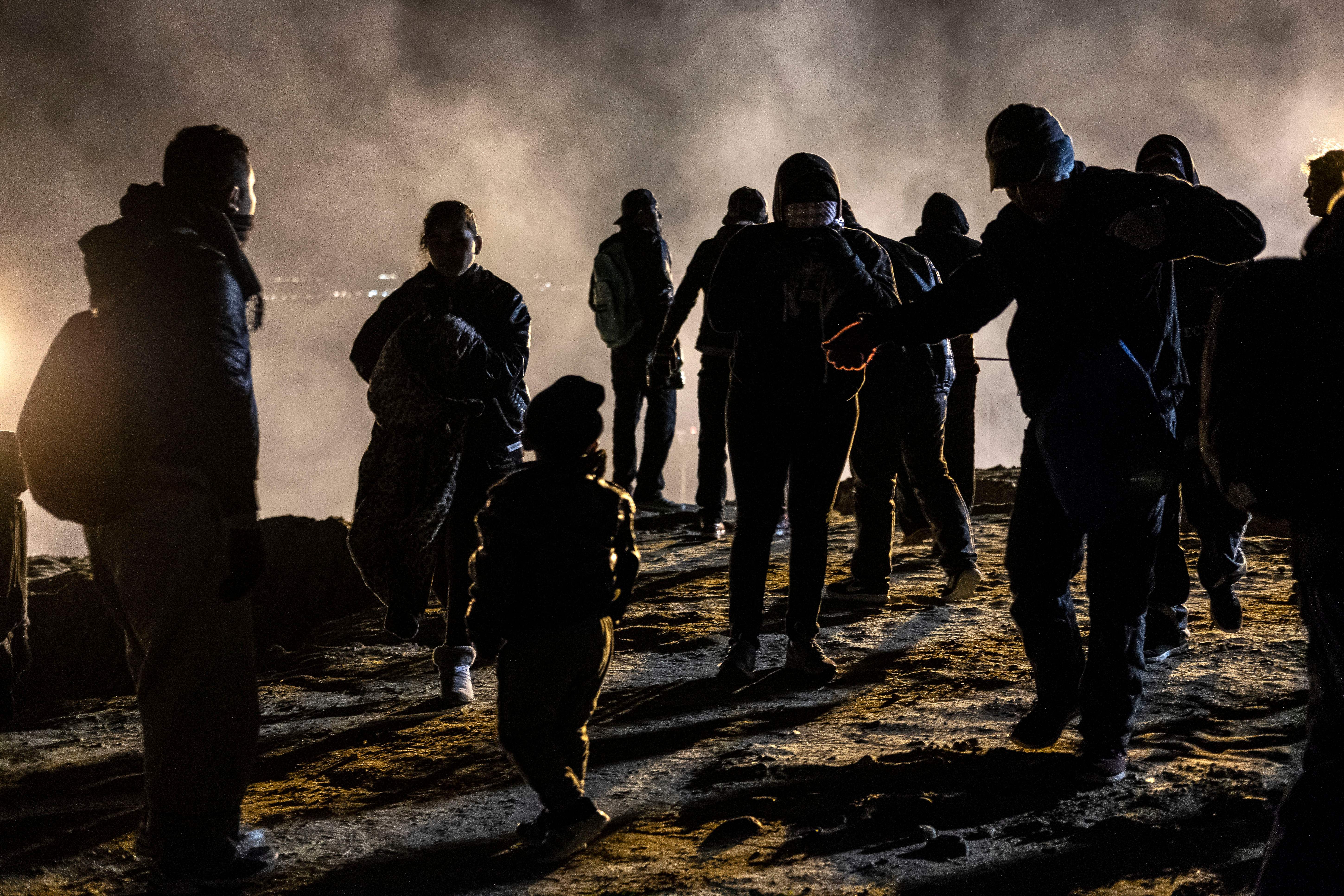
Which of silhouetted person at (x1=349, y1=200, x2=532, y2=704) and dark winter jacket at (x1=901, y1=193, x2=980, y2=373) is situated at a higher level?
dark winter jacket at (x1=901, y1=193, x2=980, y2=373)

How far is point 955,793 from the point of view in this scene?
2861 millimetres

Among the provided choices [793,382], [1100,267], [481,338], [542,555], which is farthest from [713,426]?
[542,555]

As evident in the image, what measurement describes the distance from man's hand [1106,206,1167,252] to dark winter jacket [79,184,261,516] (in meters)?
2.24

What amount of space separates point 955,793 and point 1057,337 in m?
1.28

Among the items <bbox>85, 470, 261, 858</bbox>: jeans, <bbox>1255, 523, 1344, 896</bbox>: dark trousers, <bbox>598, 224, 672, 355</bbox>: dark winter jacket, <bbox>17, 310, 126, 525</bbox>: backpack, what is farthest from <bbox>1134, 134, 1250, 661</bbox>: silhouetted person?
<bbox>598, 224, 672, 355</bbox>: dark winter jacket

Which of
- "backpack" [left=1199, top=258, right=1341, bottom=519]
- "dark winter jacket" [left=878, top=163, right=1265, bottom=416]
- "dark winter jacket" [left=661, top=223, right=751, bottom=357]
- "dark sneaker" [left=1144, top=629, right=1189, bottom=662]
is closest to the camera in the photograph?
"backpack" [left=1199, top=258, right=1341, bottom=519]

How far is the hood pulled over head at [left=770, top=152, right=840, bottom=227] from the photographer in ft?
12.7

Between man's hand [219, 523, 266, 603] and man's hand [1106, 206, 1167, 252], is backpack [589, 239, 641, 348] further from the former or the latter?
man's hand [219, 523, 266, 603]

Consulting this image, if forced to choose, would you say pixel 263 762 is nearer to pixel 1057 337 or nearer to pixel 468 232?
pixel 468 232

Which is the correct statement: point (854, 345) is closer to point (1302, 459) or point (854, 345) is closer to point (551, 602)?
point (551, 602)

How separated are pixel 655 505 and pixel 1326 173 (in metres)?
4.88

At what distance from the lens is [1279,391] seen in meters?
1.78

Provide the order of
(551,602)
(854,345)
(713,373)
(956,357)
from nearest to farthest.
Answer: (551,602) → (854,345) → (713,373) → (956,357)

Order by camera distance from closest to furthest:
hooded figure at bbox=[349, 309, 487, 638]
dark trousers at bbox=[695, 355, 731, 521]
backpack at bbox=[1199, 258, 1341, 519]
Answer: backpack at bbox=[1199, 258, 1341, 519] → hooded figure at bbox=[349, 309, 487, 638] → dark trousers at bbox=[695, 355, 731, 521]
